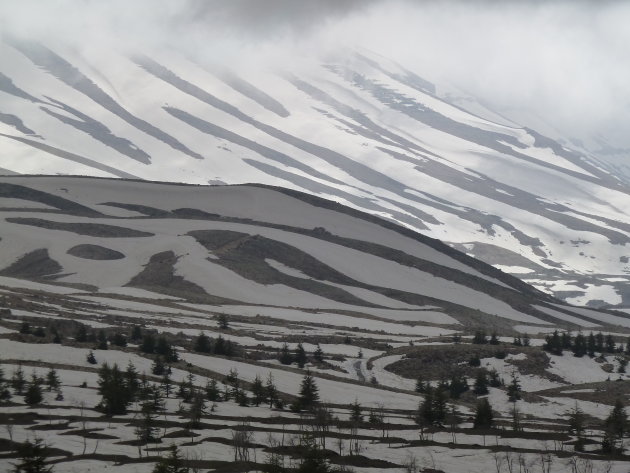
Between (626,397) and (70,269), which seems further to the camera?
(70,269)

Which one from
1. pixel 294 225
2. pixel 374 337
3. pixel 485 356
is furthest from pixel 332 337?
pixel 294 225

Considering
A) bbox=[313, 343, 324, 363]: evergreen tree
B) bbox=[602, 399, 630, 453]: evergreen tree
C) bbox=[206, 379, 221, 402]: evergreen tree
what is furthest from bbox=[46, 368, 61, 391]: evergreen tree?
bbox=[313, 343, 324, 363]: evergreen tree

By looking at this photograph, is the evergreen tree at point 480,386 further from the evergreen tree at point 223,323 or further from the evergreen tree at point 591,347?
the evergreen tree at point 223,323

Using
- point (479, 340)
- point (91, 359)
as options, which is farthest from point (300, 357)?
point (479, 340)

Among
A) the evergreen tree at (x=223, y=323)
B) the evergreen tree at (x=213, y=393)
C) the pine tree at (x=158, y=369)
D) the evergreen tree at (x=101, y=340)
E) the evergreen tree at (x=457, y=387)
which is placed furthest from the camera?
the evergreen tree at (x=223, y=323)

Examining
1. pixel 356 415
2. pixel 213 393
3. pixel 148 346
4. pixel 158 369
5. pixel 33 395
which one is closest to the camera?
pixel 33 395

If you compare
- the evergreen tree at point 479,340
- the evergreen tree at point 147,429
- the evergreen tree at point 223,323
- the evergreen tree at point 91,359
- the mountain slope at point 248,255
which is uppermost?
the mountain slope at point 248,255

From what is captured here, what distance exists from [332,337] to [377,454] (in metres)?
32.0

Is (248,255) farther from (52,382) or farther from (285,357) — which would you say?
(52,382)

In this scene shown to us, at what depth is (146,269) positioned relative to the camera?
86125 millimetres

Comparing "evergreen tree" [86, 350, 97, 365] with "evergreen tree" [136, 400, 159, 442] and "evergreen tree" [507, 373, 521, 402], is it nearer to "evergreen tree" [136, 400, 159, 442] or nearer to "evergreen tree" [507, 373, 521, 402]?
"evergreen tree" [136, 400, 159, 442]

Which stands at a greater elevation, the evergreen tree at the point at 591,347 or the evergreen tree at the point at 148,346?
the evergreen tree at the point at 591,347

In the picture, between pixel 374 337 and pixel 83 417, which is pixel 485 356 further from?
pixel 83 417

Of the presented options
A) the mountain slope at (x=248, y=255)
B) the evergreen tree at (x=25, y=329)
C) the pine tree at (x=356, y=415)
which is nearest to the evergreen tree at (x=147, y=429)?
the pine tree at (x=356, y=415)
